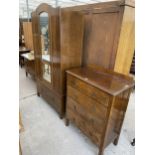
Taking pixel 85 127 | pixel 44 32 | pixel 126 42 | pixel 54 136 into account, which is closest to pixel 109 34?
pixel 126 42

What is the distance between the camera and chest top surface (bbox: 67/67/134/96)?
1166 mm

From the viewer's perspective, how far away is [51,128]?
6.18 ft

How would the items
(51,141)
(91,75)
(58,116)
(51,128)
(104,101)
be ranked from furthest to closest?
(58,116)
(51,128)
(51,141)
(91,75)
(104,101)

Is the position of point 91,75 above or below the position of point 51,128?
above

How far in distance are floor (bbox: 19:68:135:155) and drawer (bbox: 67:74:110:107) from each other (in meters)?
0.75

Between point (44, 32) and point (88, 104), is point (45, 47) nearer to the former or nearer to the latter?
point (44, 32)

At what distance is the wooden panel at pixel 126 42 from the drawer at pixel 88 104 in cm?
59

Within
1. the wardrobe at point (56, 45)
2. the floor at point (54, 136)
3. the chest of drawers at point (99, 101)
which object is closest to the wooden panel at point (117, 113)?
the chest of drawers at point (99, 101)
